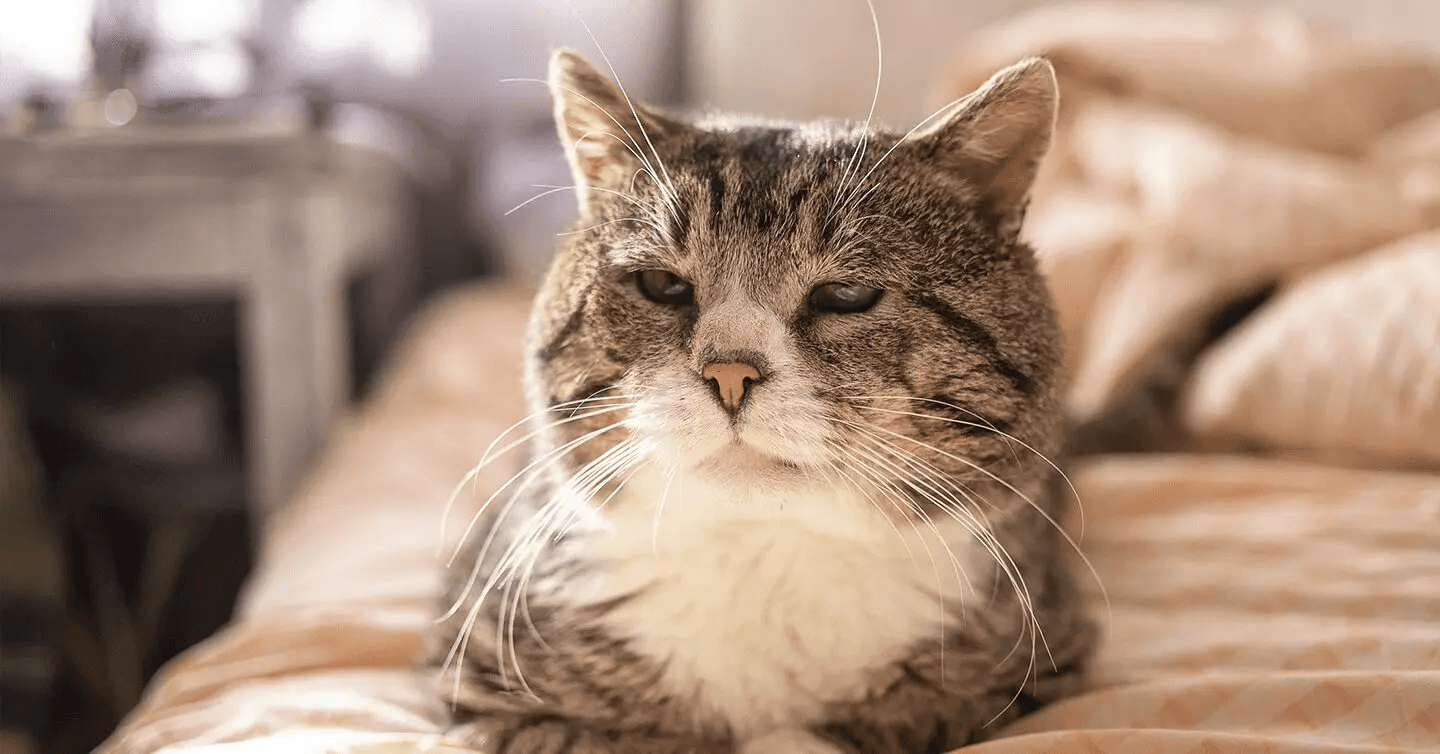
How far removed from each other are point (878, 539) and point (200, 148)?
131 centimetres

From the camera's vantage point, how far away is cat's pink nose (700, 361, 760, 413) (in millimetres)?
736

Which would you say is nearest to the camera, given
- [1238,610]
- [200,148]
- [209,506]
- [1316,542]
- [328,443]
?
[1238,610]

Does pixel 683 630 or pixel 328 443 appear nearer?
pixel 683 630

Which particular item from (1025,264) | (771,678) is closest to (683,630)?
(771,678)

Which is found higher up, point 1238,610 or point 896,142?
point 896,142

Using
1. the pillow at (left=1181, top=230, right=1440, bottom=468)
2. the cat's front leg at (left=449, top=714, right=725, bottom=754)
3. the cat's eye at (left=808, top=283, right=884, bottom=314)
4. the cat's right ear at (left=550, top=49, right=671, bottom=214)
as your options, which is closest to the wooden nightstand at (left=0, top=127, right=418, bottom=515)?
the cat's right ear at (left=550, top=49, right=671, bottom=214)

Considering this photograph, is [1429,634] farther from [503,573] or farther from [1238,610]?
[503,573]

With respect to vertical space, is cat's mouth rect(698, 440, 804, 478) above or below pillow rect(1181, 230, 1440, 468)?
above

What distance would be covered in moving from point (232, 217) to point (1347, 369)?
67.4 inches

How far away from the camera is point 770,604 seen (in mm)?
831

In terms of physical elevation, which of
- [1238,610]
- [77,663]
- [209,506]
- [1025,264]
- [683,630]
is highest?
[1025,264]

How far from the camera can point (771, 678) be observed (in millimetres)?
831

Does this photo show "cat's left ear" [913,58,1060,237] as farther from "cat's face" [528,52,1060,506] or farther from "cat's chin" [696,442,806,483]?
"cat's chin" [696,442,806,483]

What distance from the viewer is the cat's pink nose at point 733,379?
0.74 metres
